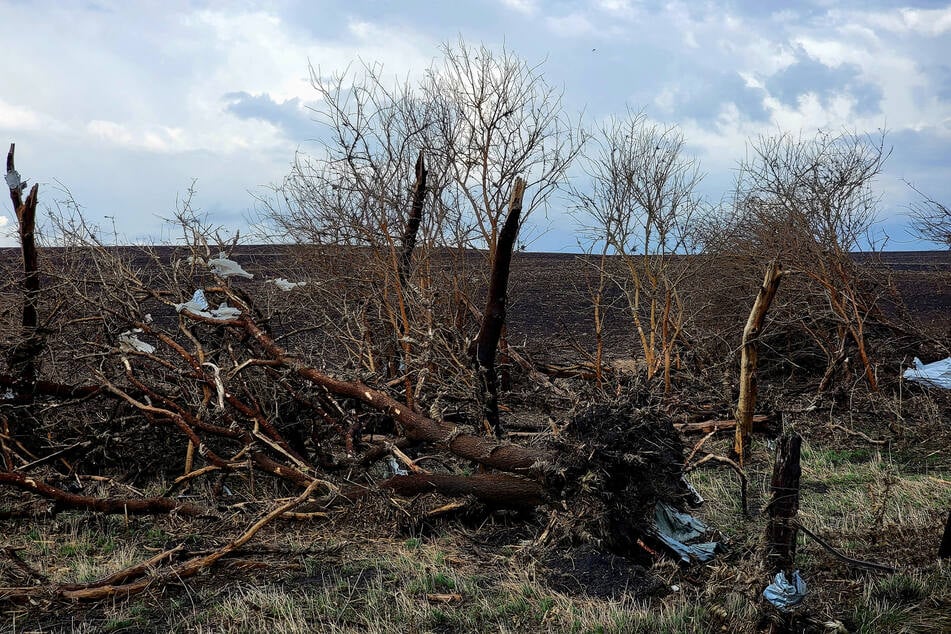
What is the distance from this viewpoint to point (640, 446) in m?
4.62

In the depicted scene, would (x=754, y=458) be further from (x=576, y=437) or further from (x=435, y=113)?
(x=435, y=113)

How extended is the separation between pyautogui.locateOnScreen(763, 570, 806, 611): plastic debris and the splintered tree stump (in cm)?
6

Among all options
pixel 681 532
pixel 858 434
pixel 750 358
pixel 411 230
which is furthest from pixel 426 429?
pixel 858 434

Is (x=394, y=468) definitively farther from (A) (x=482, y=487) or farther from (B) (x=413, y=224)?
(B) (x=413, y=224)

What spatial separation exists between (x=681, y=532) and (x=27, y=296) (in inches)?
226

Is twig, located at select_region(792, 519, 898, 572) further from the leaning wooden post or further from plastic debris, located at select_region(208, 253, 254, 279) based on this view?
plastic debris, located at select_region(208, 253, 254, 279)

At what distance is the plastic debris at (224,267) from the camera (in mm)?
6416

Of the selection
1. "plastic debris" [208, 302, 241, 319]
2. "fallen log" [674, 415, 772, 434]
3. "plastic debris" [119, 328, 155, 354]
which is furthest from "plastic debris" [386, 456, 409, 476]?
"fallen log" [674, 415, 772, 434]

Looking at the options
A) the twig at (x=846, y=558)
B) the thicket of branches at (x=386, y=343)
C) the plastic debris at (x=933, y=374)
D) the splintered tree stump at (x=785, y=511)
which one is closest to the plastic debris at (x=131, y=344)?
the thicket of branches at (x=386, y=343)

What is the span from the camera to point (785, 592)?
11.5ft

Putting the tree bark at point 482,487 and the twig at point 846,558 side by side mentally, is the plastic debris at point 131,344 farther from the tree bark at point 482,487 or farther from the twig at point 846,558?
the twig at point 846,558

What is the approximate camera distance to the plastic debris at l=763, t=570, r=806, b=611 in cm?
348

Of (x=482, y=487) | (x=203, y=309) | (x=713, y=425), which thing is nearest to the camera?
(x=482, y=487)

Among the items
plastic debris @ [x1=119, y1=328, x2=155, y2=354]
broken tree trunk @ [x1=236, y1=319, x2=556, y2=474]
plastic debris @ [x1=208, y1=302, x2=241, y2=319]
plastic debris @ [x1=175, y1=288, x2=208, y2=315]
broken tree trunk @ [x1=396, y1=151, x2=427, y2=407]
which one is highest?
broken tree trunk @ [x1=396, y1=151, x2=427, y2=407]
